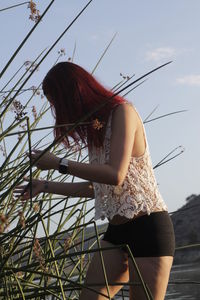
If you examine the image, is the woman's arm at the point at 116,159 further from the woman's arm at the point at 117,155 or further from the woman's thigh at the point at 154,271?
the woman's thigh at the point at 154,271

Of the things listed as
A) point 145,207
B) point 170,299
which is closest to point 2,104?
point 145,207

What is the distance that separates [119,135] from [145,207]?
0.23 metres

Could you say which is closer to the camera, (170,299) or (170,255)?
(170,255)

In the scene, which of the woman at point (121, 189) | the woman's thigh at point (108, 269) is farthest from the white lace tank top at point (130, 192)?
the woman's thigh at point (108, 269)

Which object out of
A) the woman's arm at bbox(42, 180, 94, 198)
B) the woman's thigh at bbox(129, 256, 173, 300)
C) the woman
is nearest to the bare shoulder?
the woman

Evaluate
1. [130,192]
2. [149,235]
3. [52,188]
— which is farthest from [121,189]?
[52,188]

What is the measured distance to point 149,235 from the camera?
6.02ft

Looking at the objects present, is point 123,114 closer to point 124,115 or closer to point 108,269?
point 124,115

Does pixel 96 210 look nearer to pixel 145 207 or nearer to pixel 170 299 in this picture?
pixel 145 207

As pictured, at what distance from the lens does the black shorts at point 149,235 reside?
6.01 feet

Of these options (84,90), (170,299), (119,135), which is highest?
(84,90)

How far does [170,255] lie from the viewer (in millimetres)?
1855

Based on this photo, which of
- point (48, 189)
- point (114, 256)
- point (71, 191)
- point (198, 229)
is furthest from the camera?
point (198, 229)

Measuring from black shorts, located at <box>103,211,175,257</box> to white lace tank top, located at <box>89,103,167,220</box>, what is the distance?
0.03m
